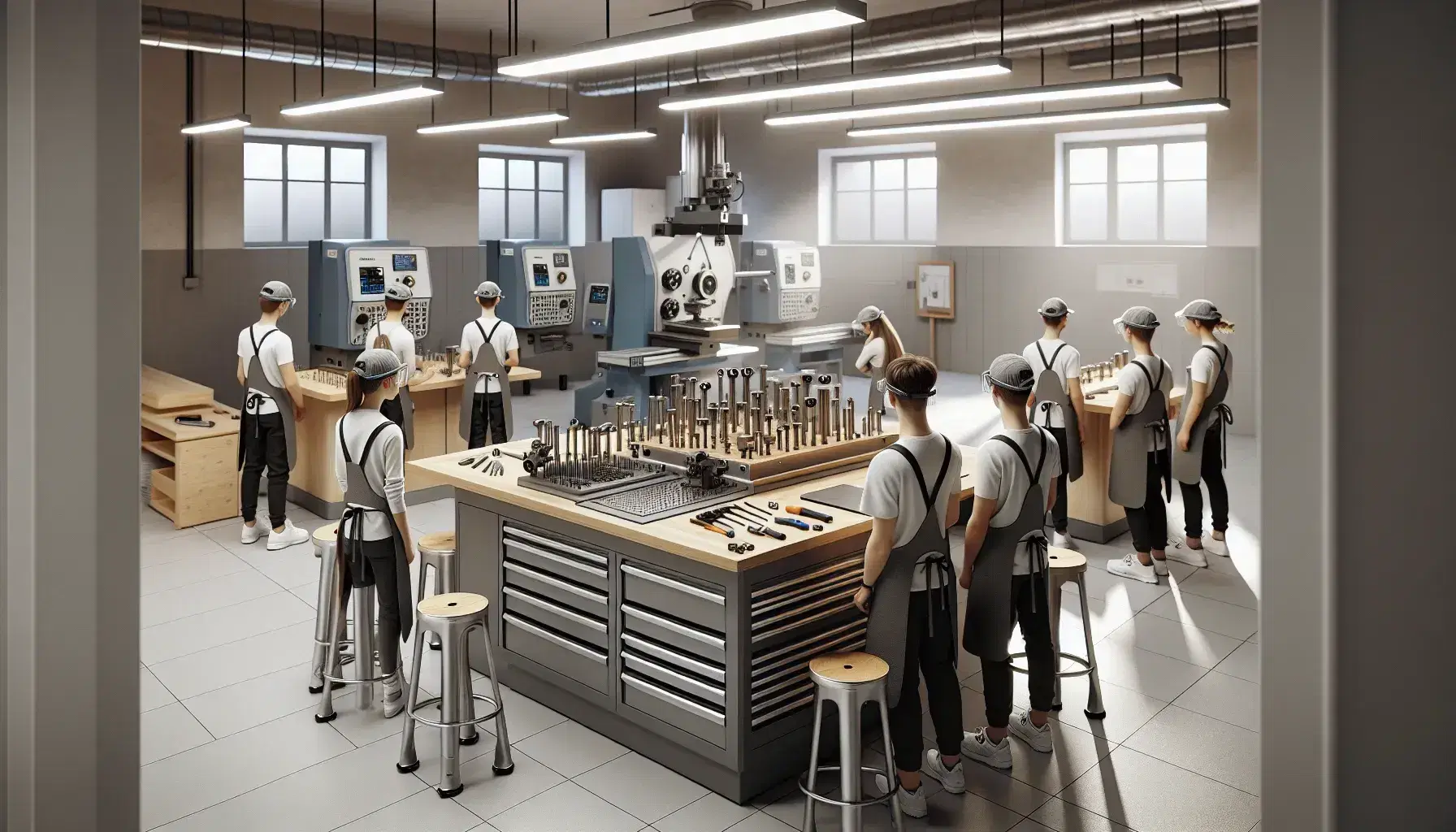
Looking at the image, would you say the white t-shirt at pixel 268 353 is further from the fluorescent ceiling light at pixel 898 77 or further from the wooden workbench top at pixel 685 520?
the fluorescent ceiling light at pixel 898 77

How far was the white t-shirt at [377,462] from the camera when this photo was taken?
4336mm

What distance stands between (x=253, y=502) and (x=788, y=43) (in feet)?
20.5

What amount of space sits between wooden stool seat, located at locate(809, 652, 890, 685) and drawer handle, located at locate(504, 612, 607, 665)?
1086 mm

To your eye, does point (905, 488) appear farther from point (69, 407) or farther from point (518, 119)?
point (518, 119)

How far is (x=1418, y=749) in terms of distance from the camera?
1.15 m

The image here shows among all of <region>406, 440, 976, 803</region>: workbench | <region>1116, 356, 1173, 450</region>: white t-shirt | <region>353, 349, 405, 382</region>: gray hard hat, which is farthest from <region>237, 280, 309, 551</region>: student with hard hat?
<region>1116, 356, 1173, 450</region>: white t-shirt

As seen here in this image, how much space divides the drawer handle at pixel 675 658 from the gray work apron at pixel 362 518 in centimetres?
103

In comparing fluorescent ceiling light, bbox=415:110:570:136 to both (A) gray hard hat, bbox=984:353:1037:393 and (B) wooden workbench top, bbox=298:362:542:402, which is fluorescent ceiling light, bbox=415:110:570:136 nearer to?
(B) wooden workbench top, bbox=298:362:542:402

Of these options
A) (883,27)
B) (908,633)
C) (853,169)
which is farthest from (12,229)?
(853,169)

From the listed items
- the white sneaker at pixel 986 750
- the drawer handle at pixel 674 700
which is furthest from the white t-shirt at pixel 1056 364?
the drawer handle at pixel 674 700

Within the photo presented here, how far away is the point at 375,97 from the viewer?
265 inches

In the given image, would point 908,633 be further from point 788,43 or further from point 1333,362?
point 788,43

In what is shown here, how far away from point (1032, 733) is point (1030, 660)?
1.23 ft

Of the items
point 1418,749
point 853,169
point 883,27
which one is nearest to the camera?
point 1418,749
